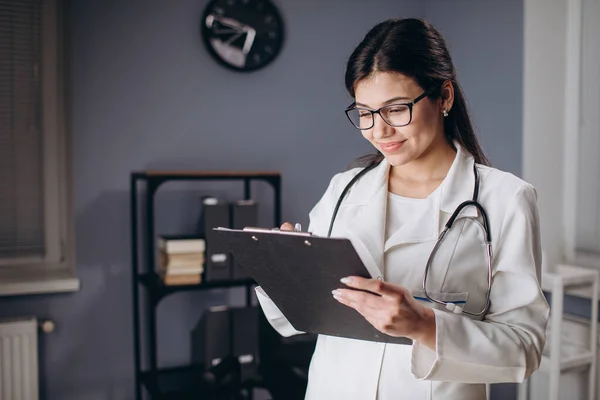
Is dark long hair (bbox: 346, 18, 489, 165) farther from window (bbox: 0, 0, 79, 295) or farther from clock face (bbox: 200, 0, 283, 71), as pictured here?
window (bbox: 0, 0, 79, 295)

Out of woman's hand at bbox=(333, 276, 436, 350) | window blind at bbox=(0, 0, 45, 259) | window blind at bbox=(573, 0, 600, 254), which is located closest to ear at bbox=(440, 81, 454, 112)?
woman's hand at bbox=(333, 276, 436, 350)

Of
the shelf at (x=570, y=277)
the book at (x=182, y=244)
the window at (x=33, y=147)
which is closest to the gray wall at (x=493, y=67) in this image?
the shelf at (x=570, y=277)

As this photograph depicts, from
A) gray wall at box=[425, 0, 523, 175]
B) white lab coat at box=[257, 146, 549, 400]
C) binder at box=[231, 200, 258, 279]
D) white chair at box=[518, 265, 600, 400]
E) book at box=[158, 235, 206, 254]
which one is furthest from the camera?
gray wall at box=[425, 0, 523, 175]

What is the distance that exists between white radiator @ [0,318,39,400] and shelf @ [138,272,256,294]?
0.46 meters

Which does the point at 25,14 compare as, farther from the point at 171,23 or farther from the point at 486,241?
the point at 486,241

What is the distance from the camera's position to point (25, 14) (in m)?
2.47

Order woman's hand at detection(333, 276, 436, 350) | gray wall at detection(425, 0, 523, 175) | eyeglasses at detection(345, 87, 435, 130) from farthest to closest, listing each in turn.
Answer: gray wall at detection(425, 0, 523, 175), eyeglasses at detection(345, 87, 435, 130), woman's hand at detection(333, 276, 436, 350)

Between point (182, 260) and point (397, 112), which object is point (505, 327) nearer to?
point (397, 112)

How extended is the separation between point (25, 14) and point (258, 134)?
1126 millimetres

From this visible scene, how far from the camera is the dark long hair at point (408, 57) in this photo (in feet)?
3.53

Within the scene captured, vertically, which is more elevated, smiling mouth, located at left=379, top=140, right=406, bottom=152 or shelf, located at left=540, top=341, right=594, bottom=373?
smiling mouth, located at left=379, top=140, right=406, bottom=152

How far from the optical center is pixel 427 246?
43.8 inches

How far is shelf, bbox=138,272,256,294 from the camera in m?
2.34

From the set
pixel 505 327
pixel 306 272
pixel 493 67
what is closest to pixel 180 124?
pixel 493 67
